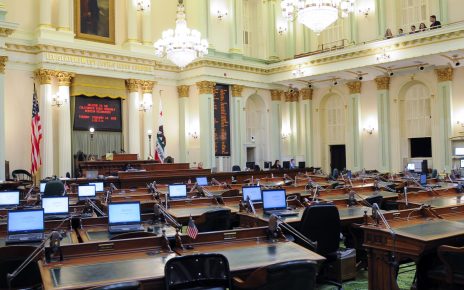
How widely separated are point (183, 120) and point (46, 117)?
643 cm

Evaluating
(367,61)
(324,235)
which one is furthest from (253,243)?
(367,61)

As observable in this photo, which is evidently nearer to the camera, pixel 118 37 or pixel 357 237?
pixel 357 237

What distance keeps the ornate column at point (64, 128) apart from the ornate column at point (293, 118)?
35.4 ft

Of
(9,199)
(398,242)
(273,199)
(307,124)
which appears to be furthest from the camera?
(307,124)

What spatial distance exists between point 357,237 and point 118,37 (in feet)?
54.9

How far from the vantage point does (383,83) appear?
2008 centimetres

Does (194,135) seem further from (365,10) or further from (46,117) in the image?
(365,10)

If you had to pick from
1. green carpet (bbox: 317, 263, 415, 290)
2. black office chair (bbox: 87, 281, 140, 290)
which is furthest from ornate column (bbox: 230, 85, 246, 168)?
black office chair (bbox: 87, 281, 140, 290)

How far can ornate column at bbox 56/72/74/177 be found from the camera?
17812 mm

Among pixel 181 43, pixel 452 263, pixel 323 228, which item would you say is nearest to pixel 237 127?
pixel 181 43

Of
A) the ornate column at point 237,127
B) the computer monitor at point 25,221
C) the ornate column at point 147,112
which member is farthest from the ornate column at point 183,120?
the computer monitor at point 25,221

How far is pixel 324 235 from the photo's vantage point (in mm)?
5641

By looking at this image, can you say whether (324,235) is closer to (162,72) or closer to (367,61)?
(367,61)

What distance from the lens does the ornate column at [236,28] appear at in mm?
21891
